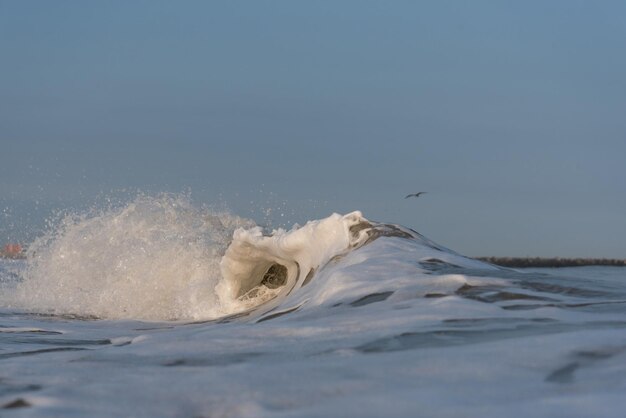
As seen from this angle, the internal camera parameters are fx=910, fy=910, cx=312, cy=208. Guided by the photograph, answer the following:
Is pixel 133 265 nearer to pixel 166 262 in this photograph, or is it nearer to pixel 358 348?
pixel 166 262

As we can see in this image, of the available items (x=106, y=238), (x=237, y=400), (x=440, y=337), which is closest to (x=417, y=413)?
(x=237, y=400)

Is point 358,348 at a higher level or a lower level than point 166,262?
lower

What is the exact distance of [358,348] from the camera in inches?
130

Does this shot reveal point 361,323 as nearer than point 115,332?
Yes

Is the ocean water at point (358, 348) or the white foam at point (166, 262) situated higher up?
the white foam at point (166, 262)

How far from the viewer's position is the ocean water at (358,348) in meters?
2.51

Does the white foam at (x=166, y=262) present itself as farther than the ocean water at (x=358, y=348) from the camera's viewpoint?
Yes

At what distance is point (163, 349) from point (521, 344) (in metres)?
1.40

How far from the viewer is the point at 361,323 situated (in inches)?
156

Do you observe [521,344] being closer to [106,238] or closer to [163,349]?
[163,349]

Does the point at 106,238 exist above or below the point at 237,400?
above

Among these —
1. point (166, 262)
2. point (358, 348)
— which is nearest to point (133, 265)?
point (166, 262)

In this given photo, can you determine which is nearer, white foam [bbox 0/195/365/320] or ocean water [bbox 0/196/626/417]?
ocean water [bbox 0/196/626/417]

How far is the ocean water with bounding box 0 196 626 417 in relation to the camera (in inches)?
98.7
